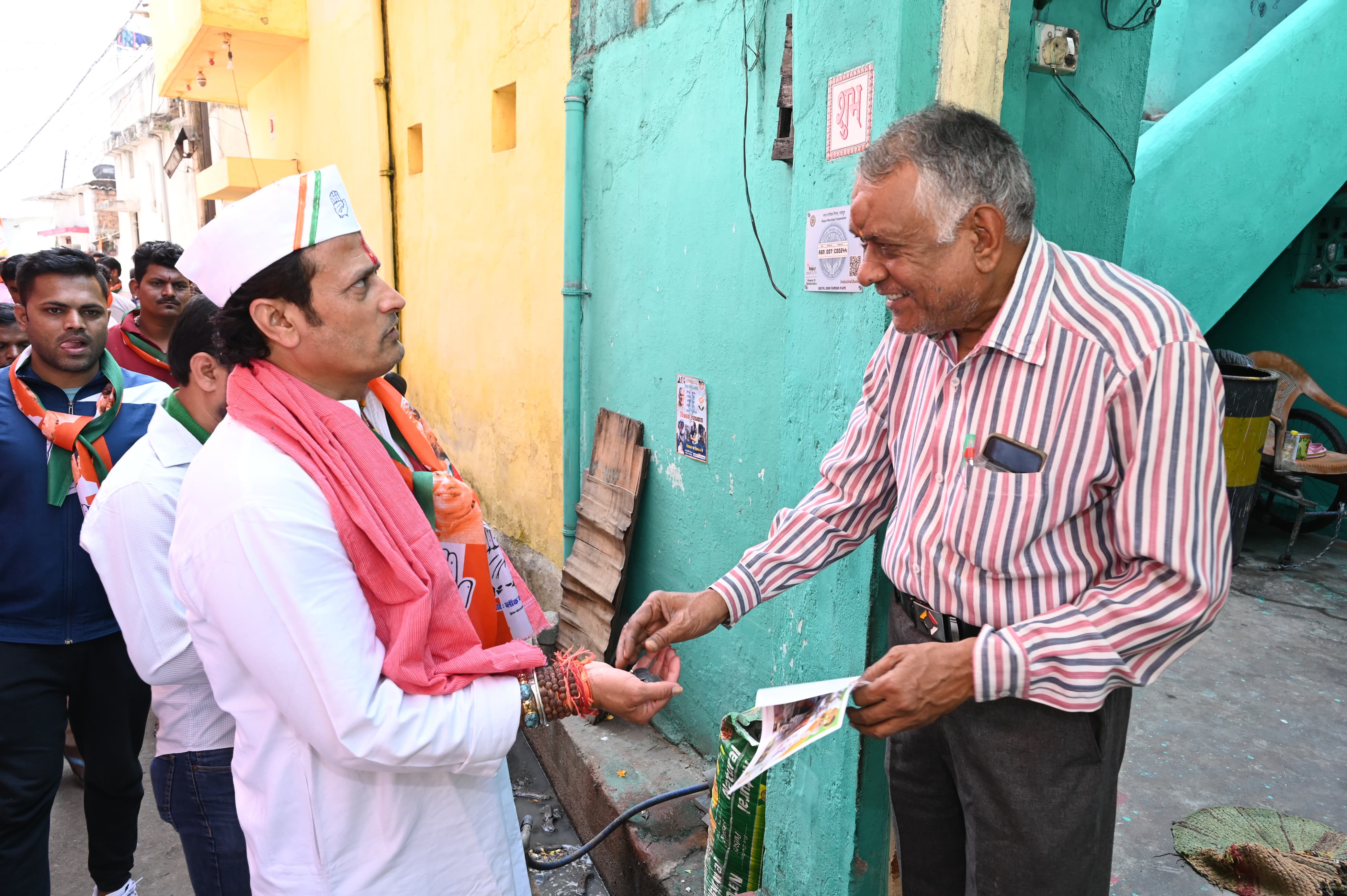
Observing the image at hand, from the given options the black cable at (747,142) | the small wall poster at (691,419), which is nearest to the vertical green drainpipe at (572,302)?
the small wall poster at (691,419)

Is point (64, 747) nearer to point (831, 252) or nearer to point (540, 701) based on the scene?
point (540, 701)

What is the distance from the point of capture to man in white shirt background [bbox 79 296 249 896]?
2.16 meters

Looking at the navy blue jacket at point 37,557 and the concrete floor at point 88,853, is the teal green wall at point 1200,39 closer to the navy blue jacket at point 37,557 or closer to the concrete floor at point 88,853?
the navy blue jacket at point 37,557

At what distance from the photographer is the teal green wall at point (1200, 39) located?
7000mm

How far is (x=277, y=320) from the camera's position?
1.65 meters

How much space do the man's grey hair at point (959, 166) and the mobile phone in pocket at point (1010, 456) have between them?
0.38 m

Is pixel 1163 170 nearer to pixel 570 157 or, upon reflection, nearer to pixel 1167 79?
pixel 1167 79

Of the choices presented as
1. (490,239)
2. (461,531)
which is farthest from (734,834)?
(490,239)

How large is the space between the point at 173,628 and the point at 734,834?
5.51 feet

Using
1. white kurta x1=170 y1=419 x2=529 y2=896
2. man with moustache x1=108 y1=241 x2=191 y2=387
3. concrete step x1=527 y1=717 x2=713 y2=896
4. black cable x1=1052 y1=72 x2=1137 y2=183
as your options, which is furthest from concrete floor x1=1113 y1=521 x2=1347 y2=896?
man with moustache x1=108 y1=241 x2=191 y2=387

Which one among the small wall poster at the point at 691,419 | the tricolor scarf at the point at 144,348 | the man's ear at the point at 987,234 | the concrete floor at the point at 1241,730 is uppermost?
the man's ear at the point at 987,234

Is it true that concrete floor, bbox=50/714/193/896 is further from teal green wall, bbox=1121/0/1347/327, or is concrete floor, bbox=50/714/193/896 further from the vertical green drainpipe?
teal green wall, bbox=1121/0/1347/327

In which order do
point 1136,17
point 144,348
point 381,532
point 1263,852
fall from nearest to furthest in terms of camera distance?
1. point 381,532
2. point 1136,17
3. point 1263,852
4. point 144,348

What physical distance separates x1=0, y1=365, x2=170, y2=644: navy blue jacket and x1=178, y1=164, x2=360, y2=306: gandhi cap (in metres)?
1.68
